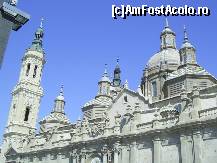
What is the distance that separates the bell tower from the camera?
44.7m

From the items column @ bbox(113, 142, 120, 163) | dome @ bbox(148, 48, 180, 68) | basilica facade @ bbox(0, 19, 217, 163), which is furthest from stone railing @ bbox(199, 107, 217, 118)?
dome @ bbox(148, 48, 180, 68)

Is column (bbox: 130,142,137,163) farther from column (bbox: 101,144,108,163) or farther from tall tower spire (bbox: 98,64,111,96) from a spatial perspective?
tall tower spire (bbox: 98,64,111,96)

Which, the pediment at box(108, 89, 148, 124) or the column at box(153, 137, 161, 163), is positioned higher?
the pediment at box(108, 89, 148, 124)

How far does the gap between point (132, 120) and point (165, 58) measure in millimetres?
15994

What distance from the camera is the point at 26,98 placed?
46.9m

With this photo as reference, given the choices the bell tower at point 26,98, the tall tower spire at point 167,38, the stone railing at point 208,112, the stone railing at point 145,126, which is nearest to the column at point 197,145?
the stone railing at point 208,112

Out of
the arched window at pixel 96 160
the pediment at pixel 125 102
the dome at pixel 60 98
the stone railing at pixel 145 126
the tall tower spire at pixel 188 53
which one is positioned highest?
the tall tower spire at pixel 188 53

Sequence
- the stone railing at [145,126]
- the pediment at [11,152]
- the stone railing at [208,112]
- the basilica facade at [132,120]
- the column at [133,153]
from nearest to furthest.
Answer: the stone railing at [208,112] → the basilica facade at [132,120] → the column at [133,153] → the stone railing at [145,126] → the pediment at [11,152]

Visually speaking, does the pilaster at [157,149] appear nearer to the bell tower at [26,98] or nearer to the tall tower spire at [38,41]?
the bell tower at [26,98]

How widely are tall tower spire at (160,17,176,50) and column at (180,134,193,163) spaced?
22.0 meters

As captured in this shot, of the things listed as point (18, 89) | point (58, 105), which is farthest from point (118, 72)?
point (18, 89)

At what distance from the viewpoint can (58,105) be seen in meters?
49.2

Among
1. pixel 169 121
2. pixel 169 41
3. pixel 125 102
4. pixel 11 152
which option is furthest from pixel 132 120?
pixel 169 41

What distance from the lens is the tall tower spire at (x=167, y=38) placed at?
150ft
